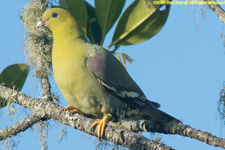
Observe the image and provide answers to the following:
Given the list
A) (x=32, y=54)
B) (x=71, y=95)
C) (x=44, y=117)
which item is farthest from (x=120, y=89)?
(x=32, y=54)

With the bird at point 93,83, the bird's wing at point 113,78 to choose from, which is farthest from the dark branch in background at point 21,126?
the bird's wing at point 113,78

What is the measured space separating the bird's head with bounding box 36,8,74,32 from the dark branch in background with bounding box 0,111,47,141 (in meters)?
1.01

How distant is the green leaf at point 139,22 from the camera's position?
3.48m

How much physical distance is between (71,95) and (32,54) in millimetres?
752

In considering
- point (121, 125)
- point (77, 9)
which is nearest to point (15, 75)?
point (77, 9)

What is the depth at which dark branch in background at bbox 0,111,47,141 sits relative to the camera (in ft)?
9.54

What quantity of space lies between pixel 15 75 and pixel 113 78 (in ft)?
3.51

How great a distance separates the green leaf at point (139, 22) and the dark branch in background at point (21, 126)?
1.22 metres

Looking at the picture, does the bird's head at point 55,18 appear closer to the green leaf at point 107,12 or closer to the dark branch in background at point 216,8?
the green leaf at point 107,12

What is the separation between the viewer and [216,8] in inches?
104

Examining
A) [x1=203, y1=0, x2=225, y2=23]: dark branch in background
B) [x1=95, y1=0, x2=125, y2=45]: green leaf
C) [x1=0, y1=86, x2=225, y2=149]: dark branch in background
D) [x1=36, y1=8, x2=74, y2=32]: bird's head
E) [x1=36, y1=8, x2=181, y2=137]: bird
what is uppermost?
[x1=95, y1=0, x2=125, y2=45]: green leaf

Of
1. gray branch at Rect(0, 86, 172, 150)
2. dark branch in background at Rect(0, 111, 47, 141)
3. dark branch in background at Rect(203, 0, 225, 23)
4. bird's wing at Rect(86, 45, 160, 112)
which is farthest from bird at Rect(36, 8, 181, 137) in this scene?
dark branch in background at Rect(203, 0, 225, 23)

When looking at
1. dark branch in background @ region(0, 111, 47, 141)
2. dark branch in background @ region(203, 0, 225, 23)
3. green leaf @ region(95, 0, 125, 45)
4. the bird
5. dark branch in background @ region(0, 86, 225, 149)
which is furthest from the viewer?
green leaf @ region(95, 0, 125, 45)

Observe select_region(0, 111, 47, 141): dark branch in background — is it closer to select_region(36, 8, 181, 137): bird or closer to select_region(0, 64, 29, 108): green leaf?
select_region(36, 8, 181, 137): bird
